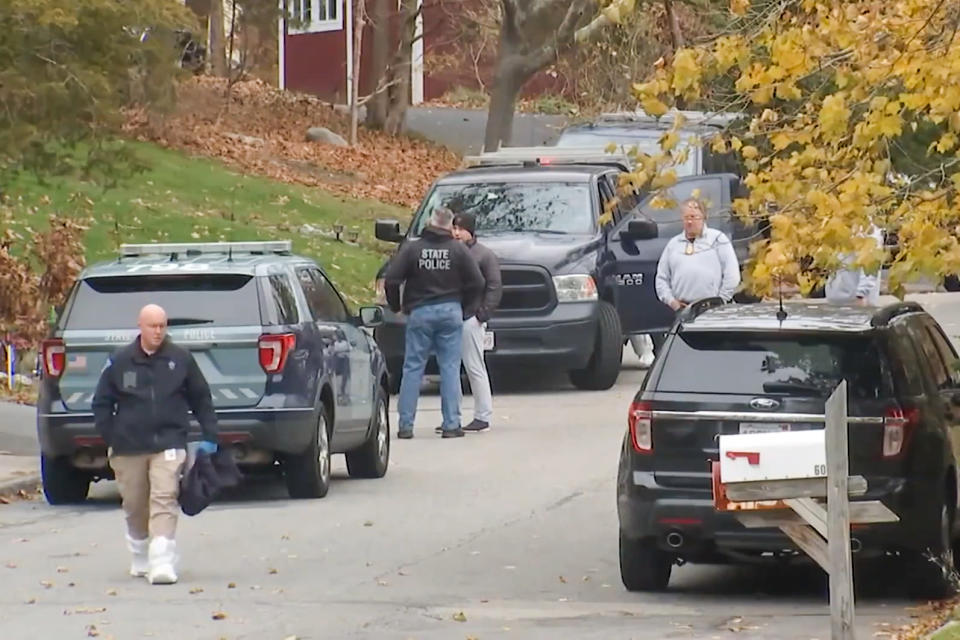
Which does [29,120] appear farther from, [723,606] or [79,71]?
[723,606]

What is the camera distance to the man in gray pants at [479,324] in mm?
18219

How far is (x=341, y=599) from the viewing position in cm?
1078

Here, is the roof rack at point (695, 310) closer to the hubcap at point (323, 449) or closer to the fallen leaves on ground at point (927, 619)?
the fallen leaves on ground at point (927, 619)

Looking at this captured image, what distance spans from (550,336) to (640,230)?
5.49 feet

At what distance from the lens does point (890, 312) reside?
36.3 ft

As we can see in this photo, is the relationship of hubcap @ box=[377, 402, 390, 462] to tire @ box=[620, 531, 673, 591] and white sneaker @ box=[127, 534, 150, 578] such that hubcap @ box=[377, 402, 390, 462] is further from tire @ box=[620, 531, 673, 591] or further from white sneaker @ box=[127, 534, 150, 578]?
tire @ box=[620, 531, 673, 591]

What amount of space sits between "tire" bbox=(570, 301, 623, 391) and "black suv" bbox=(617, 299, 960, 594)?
10.1 meters

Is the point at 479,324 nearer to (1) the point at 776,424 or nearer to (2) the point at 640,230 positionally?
(2) the point at 640,230

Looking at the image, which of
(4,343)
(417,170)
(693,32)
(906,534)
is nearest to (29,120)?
(4,343)

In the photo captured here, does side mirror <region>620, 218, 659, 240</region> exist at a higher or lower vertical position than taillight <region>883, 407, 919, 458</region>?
higher

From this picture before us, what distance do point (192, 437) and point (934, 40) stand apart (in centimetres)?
614

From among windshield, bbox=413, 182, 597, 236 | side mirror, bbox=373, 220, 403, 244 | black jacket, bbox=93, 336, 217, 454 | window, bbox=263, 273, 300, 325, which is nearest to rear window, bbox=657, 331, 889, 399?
black jacket, bbox=93, 336, 217, 454

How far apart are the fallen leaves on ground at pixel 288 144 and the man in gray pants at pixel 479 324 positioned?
1804 cm

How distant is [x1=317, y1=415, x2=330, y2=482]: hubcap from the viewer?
1434 centimetres
